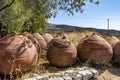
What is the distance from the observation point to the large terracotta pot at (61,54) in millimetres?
9375

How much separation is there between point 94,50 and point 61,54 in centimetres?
127

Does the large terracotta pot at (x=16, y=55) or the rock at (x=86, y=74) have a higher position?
the large terracotta pot at (x=16, y=55)

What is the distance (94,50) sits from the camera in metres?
10.1

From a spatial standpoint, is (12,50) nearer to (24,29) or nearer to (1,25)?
(1,25)

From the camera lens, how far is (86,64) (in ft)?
32.6

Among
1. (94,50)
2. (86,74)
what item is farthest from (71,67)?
(94,50)

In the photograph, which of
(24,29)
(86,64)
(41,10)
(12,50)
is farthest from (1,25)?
(12,50)

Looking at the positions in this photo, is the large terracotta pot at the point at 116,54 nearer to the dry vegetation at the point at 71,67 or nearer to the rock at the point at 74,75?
the dry vegetation at the point at 71,67

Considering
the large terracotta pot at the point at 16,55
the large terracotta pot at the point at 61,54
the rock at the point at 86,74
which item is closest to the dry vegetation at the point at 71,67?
the large terracotta pot at the point at 61,54

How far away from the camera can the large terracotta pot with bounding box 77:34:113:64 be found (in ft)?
33.2

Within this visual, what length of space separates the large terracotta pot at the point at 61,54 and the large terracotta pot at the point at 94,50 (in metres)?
0.62

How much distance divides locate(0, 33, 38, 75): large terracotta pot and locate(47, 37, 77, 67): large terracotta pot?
1161 mm

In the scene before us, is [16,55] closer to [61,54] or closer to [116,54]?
[61,54]

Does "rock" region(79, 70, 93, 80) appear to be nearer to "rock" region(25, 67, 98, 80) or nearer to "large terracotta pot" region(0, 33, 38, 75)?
"rock" region(25, 67, 98, 80)
